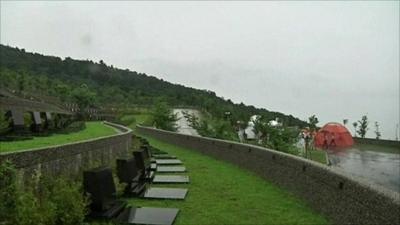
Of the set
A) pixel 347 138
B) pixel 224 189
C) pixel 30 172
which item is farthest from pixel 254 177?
pixel 347 138

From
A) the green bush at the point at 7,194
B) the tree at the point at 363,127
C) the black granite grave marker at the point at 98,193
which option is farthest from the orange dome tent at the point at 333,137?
the green bush at the point at 7,194

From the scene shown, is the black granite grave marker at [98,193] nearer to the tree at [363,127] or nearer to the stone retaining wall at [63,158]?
the stone retaining wall at [63,158]

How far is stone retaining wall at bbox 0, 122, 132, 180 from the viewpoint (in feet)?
18.7

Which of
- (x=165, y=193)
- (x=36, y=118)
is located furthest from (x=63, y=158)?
(x=36, y=118)

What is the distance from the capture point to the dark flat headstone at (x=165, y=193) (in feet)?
27.9

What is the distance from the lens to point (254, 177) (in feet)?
37.8

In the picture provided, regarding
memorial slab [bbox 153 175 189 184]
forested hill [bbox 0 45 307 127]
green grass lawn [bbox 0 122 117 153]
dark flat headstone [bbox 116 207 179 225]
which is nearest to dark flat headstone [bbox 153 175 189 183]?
memorial slab [bbox 153 175 189 184]

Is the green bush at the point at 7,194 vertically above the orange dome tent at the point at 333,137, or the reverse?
the orange dome tent at the point at 333,137

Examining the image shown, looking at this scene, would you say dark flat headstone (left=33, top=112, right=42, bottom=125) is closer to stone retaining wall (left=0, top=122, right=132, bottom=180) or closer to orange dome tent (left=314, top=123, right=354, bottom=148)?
stone retaining wall (left=0, top=122, right=132, bottom=180)

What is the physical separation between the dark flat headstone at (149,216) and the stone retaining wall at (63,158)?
1288 mm

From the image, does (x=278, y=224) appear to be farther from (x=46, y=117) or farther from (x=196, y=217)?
(x=46, y=117)

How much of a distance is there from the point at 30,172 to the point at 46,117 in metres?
12.9

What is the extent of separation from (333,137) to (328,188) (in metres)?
36.1

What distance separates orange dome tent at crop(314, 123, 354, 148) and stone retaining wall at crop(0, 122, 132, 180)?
33494mm
